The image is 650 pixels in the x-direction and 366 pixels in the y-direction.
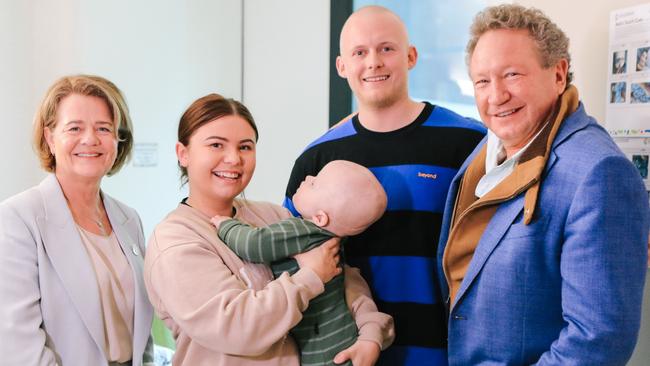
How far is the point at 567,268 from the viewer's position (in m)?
1.23

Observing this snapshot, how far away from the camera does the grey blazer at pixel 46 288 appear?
149 centimetres

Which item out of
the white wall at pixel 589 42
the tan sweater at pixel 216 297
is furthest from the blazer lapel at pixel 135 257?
the white wall at pixel 589 42

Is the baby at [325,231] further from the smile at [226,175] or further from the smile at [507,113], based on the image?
the smile at [507,113]

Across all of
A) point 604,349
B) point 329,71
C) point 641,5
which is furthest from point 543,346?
point 329,71

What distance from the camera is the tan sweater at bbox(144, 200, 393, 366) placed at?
4.35 feet

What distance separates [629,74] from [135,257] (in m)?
1.53

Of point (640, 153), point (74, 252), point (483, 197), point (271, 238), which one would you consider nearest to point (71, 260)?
point (74, 252)

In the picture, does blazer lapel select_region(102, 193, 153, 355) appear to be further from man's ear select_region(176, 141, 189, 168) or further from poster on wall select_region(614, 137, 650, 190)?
poster on wall select_region(614, 137, 650, 190)

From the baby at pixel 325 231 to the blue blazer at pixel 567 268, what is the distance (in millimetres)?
307

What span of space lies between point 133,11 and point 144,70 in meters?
0.34

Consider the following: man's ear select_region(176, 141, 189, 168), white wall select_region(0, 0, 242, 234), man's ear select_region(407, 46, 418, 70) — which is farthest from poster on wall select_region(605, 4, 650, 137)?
white wall select_region(0, 0, 242, 234)

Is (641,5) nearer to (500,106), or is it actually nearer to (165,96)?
(500,106)

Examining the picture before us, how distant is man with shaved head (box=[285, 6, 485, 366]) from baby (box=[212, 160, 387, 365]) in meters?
0.25

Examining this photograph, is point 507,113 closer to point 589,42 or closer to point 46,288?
point 589,42
